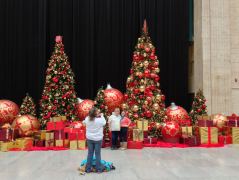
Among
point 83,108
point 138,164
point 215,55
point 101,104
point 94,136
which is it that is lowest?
point 138,164

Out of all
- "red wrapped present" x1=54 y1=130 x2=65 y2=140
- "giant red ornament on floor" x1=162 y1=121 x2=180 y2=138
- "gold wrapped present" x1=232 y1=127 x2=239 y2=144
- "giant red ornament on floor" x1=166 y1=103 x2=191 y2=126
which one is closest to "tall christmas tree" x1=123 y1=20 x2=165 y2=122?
"giant red ornament on floor" x1=166 y1=103 x2=191 y2=126

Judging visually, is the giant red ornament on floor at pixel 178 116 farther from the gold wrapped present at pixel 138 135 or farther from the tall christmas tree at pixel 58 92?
the tall christmas tree at pixel 58 92

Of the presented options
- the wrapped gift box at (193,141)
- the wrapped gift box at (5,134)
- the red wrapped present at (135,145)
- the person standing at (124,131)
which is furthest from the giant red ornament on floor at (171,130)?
the wrapped gift box at (5,134)

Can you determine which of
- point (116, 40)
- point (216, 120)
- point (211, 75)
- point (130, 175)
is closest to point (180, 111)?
point (216, 120)

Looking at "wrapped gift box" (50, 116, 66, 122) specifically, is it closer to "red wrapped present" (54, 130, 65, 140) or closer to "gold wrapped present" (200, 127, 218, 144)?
"red wrapped present" (54, 130, 65, 140)

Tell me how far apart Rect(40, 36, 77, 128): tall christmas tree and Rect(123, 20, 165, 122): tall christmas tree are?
246cm

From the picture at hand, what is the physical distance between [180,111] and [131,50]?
5286mm

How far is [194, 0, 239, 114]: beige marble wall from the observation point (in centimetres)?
1516

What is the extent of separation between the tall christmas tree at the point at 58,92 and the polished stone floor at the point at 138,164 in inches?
136

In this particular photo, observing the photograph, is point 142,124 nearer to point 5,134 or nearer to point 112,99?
point 112,99

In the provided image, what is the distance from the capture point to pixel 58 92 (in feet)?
43.2

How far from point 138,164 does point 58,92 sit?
258 inches

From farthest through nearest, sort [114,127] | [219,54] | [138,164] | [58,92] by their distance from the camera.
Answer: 1. [219,54]
2. [58,92]
3. [114,127]
4. [138,164]

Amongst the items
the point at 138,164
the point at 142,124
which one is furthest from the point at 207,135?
the point at 138,164
